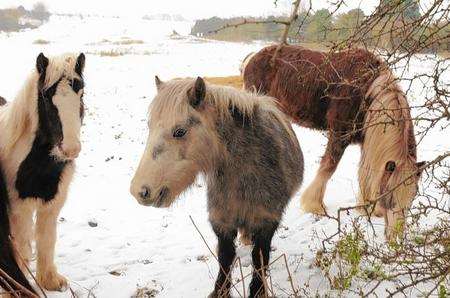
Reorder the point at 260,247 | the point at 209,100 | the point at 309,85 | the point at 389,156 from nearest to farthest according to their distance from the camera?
the point at 209,100 → the point at 260,247 → the point at 389,156 → the point at 309,85

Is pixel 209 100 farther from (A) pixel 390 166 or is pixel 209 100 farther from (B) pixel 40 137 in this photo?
(A) pixel 390 166

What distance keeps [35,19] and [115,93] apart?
66431 mm

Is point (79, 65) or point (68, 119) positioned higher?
point (79, 65)

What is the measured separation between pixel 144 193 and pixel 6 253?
4.50 ft

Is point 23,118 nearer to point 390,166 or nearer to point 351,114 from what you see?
point 390,166

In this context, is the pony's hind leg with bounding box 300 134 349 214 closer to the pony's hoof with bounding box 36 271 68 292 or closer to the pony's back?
the pony's back

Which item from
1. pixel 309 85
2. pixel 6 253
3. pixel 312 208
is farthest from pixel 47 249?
pixel 309 85

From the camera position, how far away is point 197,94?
2.72 meters

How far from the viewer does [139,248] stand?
462 centimetres

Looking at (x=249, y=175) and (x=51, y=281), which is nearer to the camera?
(x=249, y=175)

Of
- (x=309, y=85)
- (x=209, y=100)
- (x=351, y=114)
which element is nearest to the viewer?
(x=209, y=100)

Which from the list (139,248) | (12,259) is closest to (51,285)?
(12,259)

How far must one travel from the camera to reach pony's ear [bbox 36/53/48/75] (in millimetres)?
3182

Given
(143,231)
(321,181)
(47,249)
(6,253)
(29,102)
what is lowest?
(143,231)
